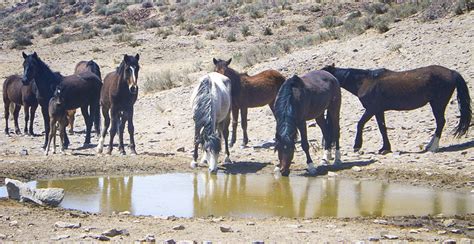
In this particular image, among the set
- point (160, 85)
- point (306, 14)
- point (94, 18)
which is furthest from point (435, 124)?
point (94, 18)

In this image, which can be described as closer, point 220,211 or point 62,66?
point 220,211

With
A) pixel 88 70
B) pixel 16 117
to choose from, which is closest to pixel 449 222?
pixel 88 70

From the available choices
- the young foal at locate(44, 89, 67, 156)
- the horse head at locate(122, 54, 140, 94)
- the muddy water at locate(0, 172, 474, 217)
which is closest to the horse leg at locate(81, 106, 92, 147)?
the young foal at locate(44, 89, 67, 156)

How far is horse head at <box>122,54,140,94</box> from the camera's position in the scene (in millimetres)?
16633

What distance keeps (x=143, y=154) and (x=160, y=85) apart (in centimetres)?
989

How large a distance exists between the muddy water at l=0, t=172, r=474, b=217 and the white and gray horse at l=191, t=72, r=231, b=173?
0.56 meters

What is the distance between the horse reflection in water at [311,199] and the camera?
11.4m

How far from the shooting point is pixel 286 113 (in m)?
14.6

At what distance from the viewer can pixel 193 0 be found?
5912cm

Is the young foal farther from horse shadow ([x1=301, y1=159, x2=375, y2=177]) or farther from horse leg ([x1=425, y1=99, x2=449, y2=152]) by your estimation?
horse leg ([x1=425, y1=99, x2=449, y2=152])

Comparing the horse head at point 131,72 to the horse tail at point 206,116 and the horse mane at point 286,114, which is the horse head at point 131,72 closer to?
the horse tail at point 206,116

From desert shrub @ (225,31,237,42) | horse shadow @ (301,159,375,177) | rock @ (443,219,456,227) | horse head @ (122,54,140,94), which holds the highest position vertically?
desert shrub @ (225,31,237,42)

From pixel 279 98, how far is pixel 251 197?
270cm

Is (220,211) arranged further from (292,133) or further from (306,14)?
(306,14)
